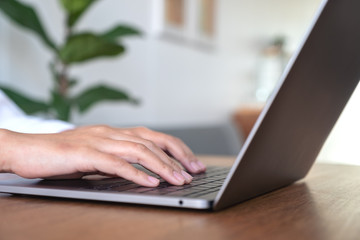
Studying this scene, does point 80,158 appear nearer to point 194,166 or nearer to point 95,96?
point 194,166

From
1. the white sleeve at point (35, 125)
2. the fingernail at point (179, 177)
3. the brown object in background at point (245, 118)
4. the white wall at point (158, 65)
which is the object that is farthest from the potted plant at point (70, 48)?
the brown object in background at point (245, 118)

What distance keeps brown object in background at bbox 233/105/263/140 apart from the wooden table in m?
3.77

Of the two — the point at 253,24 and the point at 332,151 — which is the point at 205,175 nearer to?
the point at 332,151

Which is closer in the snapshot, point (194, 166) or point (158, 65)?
point (194, 166)

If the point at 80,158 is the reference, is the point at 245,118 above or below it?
below

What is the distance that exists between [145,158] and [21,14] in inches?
47.2

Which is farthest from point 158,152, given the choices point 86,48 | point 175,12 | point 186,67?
point 186,67

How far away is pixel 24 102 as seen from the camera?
1705 mm

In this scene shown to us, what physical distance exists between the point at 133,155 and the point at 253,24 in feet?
15.1

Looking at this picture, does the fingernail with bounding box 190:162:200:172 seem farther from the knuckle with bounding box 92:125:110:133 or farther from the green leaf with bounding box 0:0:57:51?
the green leaf with bounding box 0:0:57:51

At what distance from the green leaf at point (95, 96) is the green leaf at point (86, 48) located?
12 centimetres

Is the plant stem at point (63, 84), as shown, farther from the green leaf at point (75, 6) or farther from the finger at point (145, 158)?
the finger at point (145, 158)

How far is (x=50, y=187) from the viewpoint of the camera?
1.87 ft

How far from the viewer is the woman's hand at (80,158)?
1.95 feet
